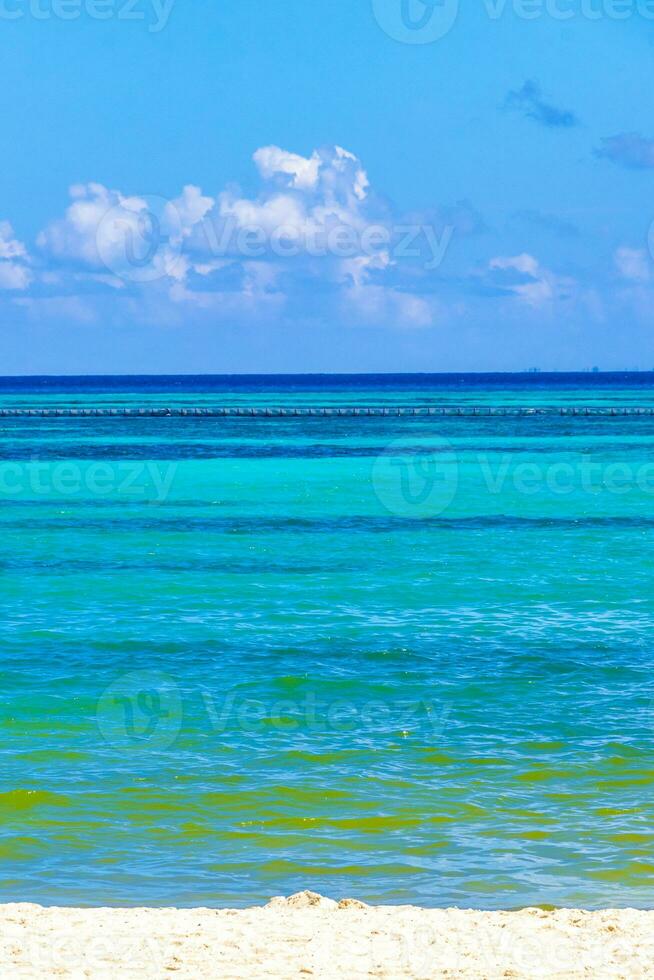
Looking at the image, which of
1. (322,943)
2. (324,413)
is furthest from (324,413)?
(322,943)

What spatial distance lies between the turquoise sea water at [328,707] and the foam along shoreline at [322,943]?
65cm

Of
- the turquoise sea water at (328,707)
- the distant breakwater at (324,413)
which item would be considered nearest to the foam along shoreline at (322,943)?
the turquoise sea water at (328,707)

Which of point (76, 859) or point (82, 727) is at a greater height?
point (82, 727)

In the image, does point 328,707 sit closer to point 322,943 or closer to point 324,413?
point 322,943

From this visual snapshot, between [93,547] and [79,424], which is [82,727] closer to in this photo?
[93,547]

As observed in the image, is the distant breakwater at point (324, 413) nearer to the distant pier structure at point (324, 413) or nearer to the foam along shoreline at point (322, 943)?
the distant pier structure at point (324, 413)

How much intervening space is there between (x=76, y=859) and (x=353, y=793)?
2905 mm

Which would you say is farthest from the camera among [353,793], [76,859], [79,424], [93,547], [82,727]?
[79,424]

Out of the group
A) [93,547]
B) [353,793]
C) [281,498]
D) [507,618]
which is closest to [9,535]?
[93,547]

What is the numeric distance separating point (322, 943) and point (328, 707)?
6.90 m

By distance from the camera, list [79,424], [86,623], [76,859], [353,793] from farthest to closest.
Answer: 1. [79,424]
2. [86,623]
3. [353,793]
4. [76,859]

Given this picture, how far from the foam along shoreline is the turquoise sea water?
0.65 metres

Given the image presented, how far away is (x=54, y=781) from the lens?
1291 cm

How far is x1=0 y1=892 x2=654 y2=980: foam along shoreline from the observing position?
8.11 meters
